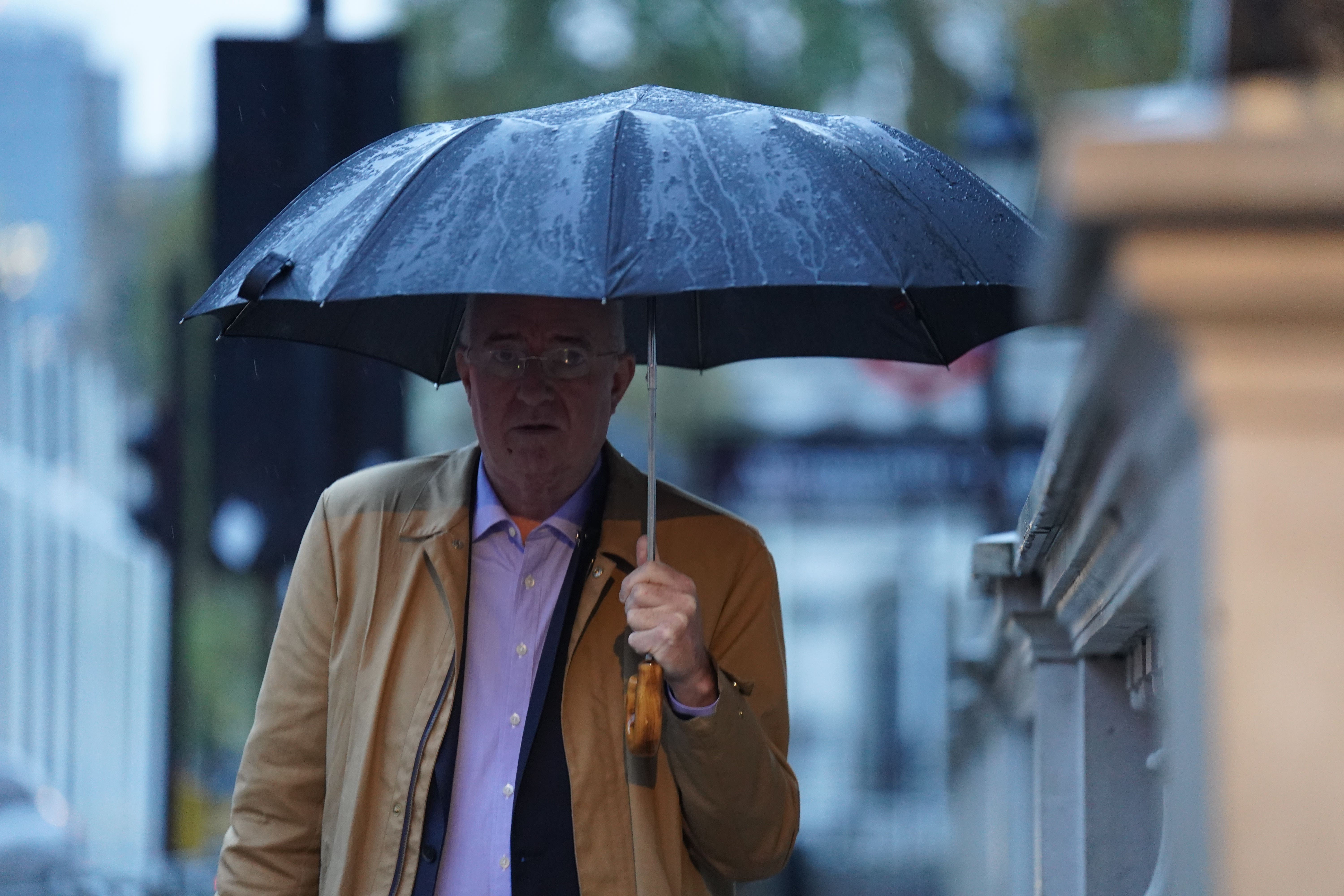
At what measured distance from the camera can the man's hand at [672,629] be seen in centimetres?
271

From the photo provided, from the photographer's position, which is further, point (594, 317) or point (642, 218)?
point (594, 317)

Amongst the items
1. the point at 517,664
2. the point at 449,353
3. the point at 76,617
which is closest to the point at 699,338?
the point at 449,353

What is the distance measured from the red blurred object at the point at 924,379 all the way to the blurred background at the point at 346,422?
0.04 meters

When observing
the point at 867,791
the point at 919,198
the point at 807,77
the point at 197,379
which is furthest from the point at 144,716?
the point at 807,77

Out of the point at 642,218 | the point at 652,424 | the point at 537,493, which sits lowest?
the point at 537,493

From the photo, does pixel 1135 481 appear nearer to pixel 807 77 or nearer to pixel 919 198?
pixel 919 198

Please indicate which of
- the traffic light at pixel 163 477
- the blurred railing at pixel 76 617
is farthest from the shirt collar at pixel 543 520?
the blurred railing at pixel 76 617

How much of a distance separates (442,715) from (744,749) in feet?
1.77

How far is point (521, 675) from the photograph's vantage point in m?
2.97

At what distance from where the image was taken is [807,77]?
20.4 metres

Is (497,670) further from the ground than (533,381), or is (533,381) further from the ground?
(533,381)

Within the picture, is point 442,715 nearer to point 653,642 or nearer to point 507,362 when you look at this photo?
point 653,642

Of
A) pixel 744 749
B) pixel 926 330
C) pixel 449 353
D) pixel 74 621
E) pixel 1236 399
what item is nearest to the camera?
pixel 1236 399

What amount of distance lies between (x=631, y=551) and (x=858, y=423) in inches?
363
